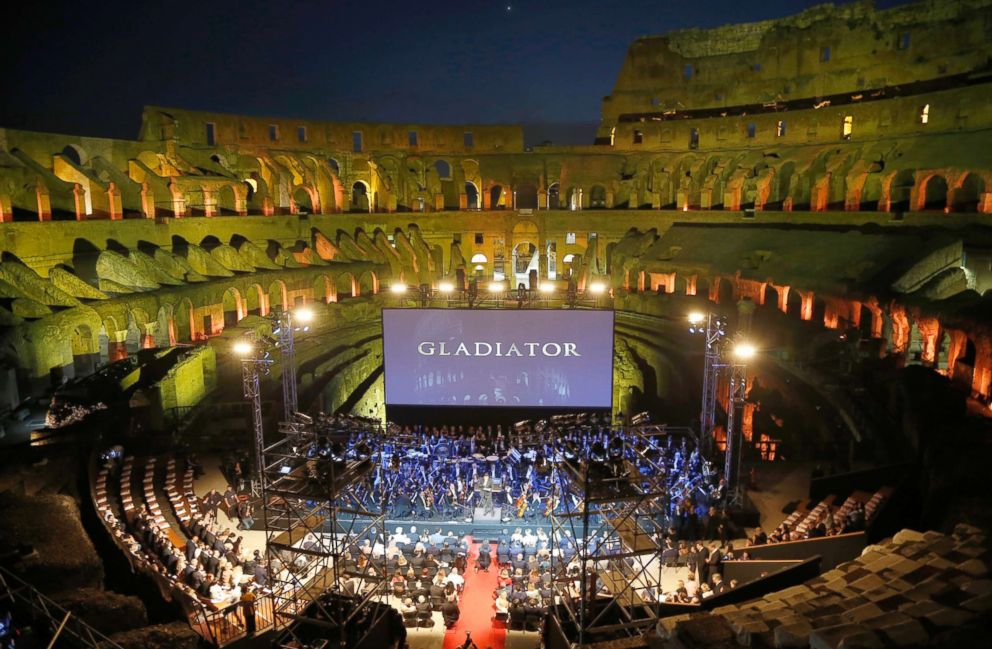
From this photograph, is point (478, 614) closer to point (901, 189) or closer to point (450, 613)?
point (450, 613)

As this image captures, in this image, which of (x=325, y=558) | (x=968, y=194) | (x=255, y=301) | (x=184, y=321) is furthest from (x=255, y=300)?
(x=968, y=194)

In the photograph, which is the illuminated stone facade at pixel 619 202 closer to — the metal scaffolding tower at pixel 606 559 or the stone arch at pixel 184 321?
the stone arch at pixel 184 321

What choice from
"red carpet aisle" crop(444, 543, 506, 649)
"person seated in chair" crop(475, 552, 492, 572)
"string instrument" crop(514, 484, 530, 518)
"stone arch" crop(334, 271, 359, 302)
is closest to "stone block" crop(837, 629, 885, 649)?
"red carpet aisle" crop(444, 543, 506, 649)

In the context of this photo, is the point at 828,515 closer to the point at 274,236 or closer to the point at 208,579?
the point at 208,579

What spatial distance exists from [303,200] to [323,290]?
10.0 meters

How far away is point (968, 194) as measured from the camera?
1121 inches

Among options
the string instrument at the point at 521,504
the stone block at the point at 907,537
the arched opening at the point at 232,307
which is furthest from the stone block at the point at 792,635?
the arched opening at the point at 232,307

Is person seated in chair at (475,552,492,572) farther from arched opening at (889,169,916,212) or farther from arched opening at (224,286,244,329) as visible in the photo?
arched opening at (889,169,916,212)

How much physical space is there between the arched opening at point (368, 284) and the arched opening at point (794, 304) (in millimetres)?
19457

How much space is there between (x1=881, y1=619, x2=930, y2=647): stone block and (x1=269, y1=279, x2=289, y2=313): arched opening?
27.0m

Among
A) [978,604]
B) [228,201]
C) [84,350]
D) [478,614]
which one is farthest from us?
[228,201]

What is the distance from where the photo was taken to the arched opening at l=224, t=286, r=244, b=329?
89.7 ft

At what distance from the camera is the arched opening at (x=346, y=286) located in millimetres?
32812

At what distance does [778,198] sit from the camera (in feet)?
122
